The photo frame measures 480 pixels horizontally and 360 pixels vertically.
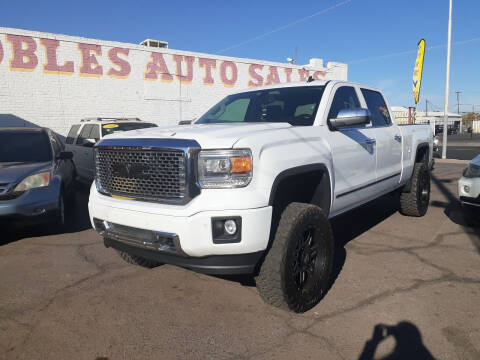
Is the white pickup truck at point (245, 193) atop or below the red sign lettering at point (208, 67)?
below

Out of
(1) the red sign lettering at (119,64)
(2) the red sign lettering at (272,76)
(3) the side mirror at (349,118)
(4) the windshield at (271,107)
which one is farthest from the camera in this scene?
(2) the red sign lettering at (272,76)

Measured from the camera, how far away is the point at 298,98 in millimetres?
3977

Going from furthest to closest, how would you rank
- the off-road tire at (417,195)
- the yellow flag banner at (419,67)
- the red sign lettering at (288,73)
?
the red sign lettering at (288,73)
the yellow flag banner at (419,67)
the off-road tire at (417,195)

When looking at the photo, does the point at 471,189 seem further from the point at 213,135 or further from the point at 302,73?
the point at 302,73

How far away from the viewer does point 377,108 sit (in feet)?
16.5

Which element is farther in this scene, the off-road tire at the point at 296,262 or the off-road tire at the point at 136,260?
the off-road tire at the point at 136,260

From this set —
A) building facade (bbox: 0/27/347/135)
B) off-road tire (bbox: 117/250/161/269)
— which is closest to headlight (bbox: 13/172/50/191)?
off-road tire (bbox: 117/250/161/269)

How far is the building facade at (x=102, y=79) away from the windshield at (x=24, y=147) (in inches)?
299

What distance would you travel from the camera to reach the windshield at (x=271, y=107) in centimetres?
379

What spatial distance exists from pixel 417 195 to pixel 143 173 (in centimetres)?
449

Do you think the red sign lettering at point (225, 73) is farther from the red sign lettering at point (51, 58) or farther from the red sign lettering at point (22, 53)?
the red sign lettering at point (22, 53)

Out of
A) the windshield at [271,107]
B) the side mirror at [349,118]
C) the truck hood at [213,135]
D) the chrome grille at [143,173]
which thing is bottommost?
the chrome grille at [143,173]

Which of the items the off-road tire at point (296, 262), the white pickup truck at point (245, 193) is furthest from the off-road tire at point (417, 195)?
the off-road tire at point (296, 262)

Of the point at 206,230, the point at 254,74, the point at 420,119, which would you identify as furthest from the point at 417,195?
the point at 420,119
